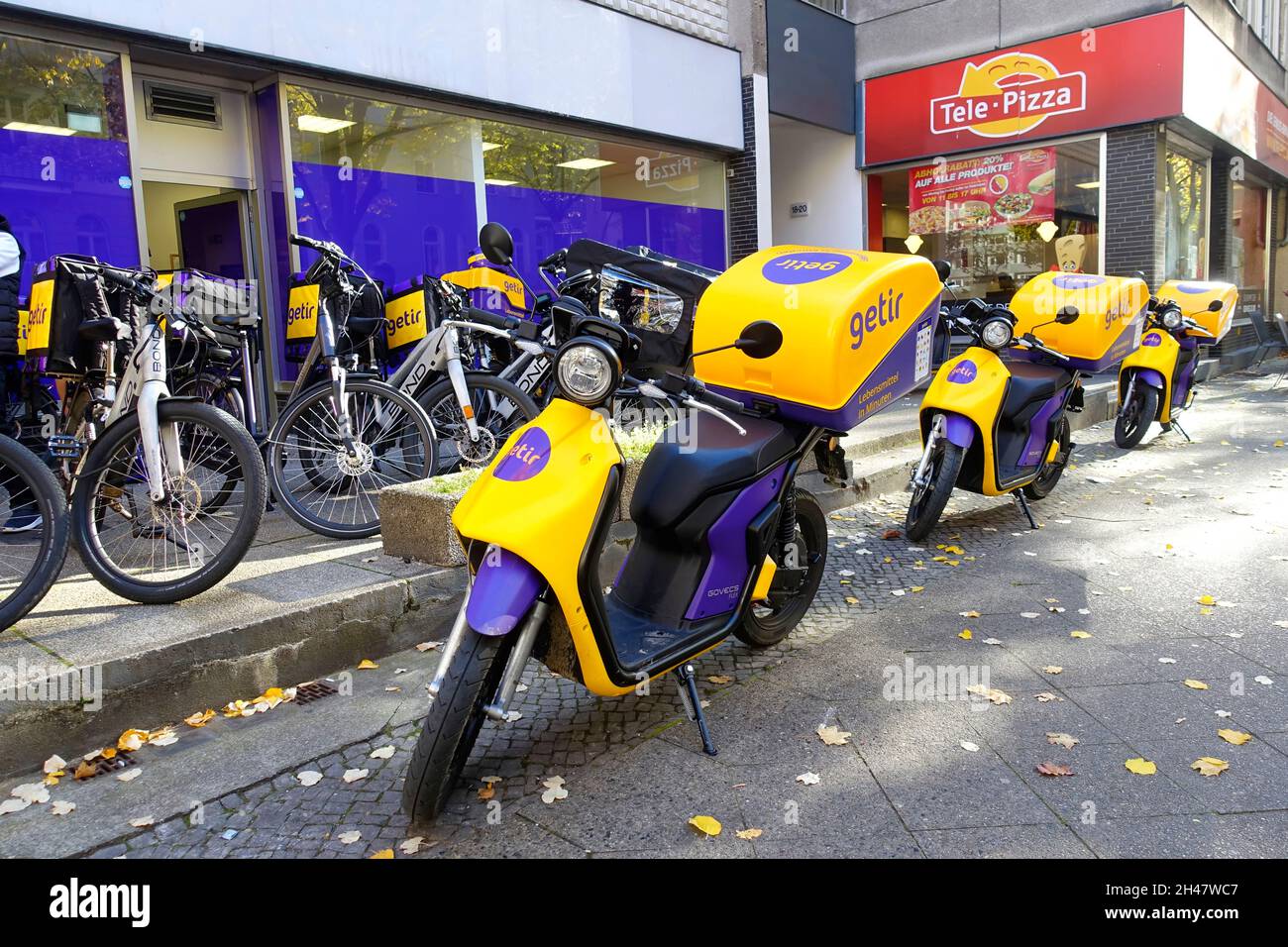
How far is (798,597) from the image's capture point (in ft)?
13.5

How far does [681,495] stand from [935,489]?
2607 mm

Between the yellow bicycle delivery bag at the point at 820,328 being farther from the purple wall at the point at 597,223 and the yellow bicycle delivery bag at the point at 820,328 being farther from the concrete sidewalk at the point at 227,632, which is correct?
the purple wall at the point at 597,223

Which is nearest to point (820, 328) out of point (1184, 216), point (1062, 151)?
point (1062, 151)

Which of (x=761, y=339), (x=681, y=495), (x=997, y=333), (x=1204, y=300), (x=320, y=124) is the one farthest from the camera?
(x=1204, y=300)

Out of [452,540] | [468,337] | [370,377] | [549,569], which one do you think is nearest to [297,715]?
[452,540]

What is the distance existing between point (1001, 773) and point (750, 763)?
74cm

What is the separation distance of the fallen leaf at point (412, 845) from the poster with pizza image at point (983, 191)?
1409 cm

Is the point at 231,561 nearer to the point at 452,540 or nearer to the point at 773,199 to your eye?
the point at 452,540

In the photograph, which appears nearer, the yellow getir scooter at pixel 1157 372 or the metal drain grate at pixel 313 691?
the metal drain grate at pixel 313 691

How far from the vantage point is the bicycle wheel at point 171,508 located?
3.80m

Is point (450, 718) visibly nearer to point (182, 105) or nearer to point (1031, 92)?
point (182, 105)

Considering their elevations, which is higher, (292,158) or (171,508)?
(292,158)

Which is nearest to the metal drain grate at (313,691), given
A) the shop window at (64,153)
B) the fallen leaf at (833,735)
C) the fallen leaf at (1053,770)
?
the fallen leaf at (833,735)

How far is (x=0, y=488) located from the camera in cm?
348
